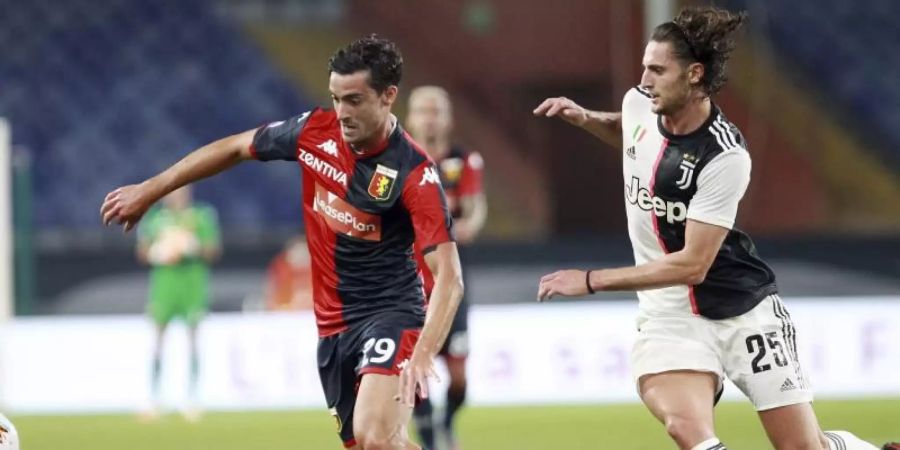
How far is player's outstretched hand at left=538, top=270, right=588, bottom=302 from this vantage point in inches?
198

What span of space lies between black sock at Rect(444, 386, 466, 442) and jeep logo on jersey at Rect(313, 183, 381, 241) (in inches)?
129

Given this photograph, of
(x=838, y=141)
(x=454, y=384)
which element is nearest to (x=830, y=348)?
(x=454, y=384)

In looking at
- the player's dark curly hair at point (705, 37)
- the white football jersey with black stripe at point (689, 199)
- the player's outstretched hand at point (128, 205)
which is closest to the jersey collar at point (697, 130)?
the white football jersey with black stripe at point (689, 199)

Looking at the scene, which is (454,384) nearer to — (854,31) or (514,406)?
(514,406)

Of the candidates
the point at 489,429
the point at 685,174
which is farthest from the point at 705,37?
the point at 489,429

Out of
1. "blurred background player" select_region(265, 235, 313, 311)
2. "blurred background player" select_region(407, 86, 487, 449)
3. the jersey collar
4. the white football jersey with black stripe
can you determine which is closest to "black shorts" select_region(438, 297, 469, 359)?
"blurred background player" select_region(407, 86, 487, 449)

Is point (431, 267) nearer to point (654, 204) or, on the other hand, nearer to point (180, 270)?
point (654, 204)

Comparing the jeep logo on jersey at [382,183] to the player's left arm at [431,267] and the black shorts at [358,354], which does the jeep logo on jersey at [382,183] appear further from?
the black shorts at [358,354]

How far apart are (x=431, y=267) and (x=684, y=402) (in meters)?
1.04

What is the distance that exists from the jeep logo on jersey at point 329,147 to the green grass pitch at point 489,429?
14.7 ft

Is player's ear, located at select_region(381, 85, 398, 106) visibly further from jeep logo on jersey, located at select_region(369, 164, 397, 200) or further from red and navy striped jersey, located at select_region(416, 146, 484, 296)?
red and navy striped jersey, located at select_region(416, 146, 484, 296)

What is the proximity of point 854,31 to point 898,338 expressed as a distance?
8.05 meters

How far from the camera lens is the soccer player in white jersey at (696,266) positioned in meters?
5.38

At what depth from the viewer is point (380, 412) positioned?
18.5 ft
